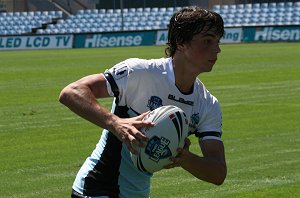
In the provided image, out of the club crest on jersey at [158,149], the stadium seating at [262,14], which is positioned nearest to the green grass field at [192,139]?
the club crest on jersey at [158,149]

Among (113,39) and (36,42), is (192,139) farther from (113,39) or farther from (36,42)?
(36,42)

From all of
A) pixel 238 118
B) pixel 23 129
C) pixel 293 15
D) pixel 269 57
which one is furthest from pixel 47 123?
pixel 293 15

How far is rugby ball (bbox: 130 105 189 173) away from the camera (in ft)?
18.4

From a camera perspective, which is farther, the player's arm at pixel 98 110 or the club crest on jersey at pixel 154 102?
the club crest on jersey at pixel 154 102

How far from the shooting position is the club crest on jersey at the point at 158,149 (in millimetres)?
5602

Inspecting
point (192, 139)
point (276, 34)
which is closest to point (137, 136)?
point (192, 139)

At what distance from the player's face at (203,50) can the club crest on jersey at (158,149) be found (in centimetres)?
57

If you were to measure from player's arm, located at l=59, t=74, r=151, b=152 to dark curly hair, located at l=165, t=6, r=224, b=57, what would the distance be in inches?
20.9

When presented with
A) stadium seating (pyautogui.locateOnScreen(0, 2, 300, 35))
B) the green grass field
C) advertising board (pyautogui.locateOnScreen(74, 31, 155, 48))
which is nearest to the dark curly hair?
the green grass field

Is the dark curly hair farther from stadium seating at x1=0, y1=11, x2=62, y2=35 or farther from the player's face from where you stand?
stadium seating at x1=0, y1=11, x2=62, y2=35

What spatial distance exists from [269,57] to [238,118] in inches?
819

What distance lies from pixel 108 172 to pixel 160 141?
643 mm

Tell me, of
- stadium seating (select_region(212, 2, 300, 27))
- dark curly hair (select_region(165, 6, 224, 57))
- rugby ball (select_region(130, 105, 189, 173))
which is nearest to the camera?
rugby ball (select_region(130, 105, 189, 173))

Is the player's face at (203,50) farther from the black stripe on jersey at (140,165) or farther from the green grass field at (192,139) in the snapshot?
the green grass field at (192,139)
